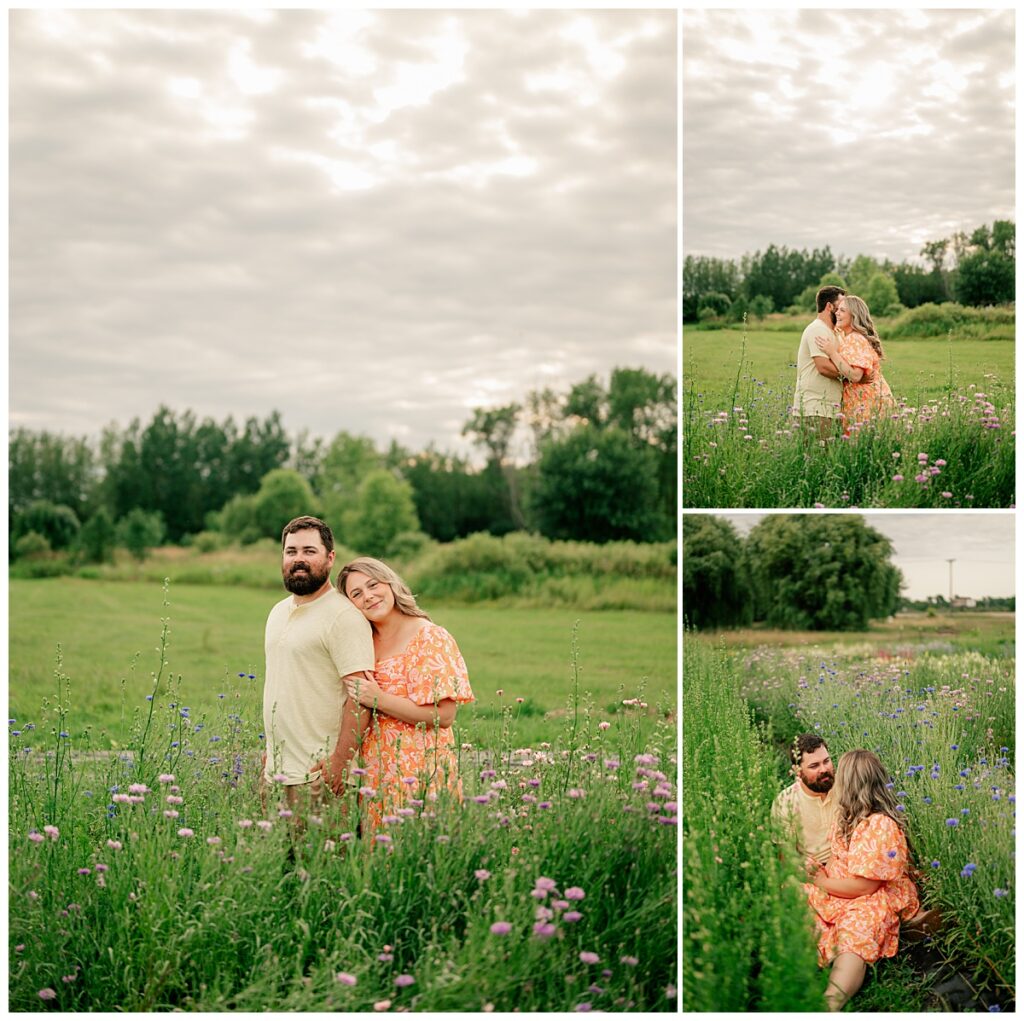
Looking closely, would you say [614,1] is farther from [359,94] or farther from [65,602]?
[65,602]

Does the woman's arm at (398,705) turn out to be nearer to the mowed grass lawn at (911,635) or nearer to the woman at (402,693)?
the woman at (402,693)

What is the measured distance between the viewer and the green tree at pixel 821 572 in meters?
3.18

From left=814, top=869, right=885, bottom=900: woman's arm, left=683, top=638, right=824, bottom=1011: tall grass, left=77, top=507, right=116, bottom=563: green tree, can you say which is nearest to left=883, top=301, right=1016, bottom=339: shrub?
left=683, top=638, right=824, bottom=1011: tall grass

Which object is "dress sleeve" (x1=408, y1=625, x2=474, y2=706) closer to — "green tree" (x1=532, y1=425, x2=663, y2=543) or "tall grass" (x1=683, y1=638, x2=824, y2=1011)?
"tall grass" (x1=683, y1=638, x2=824, y2=1011)

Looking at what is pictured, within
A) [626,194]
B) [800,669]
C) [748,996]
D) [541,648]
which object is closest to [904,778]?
[800,669]

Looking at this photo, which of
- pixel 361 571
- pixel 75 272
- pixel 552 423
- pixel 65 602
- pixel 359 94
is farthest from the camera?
pixel 552 423

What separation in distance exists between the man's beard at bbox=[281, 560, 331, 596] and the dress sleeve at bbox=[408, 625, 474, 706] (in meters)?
0.36

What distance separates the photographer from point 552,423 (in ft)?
54.2

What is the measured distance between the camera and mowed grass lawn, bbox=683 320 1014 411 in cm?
324

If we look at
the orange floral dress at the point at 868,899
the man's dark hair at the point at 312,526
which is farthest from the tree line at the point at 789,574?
the man's dark hair at the point at 312,526

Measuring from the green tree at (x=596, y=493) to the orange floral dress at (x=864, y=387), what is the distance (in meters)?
12.0

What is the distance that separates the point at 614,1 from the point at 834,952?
2933 millimetres

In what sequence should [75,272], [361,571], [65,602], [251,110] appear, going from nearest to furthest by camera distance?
[361,571] → [251,110] → [65,602] → [75,272]

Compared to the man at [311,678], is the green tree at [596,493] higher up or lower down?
higher up
